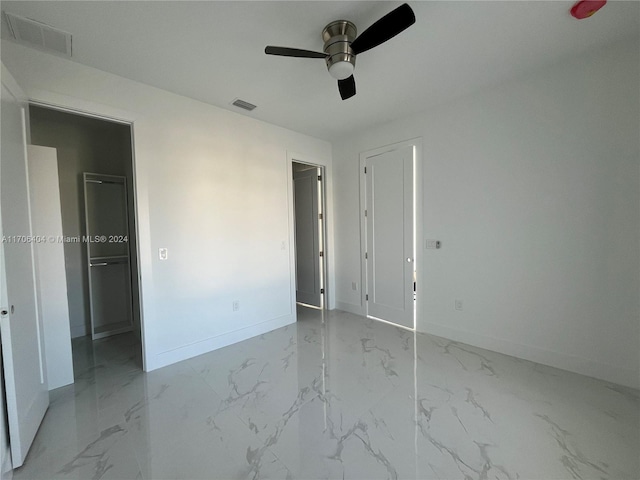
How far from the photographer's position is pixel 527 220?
8.18 ft

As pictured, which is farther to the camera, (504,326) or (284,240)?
(284,240)

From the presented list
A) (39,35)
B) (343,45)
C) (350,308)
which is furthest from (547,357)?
(39,35)

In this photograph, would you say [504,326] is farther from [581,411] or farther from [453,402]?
[453,402]

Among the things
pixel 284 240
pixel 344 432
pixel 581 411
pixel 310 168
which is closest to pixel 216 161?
pixel 284 240

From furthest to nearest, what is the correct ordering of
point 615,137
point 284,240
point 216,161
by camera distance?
point 284,240, point 216,161, point 615,137

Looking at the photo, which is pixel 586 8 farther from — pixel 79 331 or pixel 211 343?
pixel 79 331

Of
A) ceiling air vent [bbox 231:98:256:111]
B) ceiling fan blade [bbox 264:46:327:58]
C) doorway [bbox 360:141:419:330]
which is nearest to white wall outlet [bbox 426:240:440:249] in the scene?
doorway [bbox 360:141:419:330]

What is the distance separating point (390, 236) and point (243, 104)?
239 centimetres

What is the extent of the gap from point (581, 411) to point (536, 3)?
2.73m

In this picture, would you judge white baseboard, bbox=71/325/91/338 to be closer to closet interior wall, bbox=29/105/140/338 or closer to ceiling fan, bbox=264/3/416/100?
closet interior wall, bbox=29/105/140/338

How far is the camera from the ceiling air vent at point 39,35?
1.66 m

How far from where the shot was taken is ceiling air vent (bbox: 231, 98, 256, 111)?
2764 mm

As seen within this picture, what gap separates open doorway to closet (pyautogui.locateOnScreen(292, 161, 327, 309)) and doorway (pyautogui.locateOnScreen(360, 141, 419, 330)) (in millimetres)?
741

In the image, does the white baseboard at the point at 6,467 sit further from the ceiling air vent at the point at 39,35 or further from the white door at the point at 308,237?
the white door at the point at 308,237
